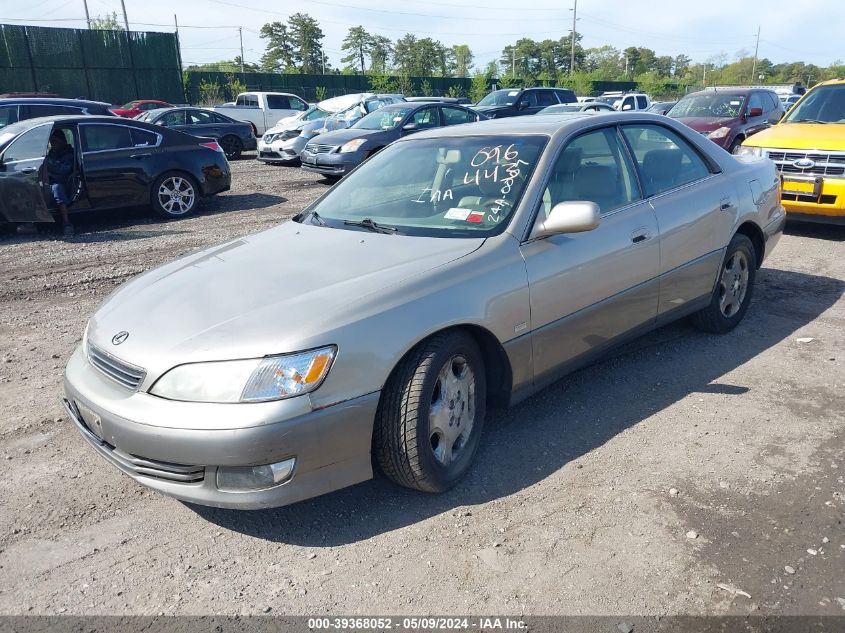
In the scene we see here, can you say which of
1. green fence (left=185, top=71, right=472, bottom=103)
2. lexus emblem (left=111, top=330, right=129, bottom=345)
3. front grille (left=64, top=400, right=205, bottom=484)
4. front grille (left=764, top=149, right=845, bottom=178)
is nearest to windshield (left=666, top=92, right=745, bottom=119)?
front grille (left=764, top=149, right=845, bottom=178)

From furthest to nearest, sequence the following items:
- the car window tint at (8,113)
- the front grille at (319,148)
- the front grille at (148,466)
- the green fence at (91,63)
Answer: the green fence at (91,63) → the front grille at (319,148) → the car window tint at (8,113) → the front grille at (148,466)

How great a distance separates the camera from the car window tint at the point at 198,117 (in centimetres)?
1786

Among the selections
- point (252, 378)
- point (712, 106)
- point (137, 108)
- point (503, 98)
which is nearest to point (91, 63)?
point (137, 108)

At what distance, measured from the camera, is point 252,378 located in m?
2.71

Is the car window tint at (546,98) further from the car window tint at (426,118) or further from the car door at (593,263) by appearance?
the car door at (593,263)

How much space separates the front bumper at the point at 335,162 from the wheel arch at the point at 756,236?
882 cm

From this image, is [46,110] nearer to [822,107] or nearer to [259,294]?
[259,294]

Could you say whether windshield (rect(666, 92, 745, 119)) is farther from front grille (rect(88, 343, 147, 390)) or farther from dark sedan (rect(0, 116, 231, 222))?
front grille (rect(88, 343, 147, 390))

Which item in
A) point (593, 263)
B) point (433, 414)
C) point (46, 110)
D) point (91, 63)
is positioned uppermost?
point (91, 63)

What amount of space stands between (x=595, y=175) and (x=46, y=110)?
12.4 metres

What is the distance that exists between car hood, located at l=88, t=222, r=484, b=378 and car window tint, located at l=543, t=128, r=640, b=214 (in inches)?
28.4

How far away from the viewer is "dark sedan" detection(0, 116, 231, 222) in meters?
8.96

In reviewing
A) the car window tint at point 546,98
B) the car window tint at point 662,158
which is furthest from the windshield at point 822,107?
the car window tint at point 546,98

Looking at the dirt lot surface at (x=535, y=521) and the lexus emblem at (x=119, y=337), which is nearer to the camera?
the dirt lot surface at (x=535, y=521)
